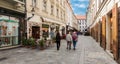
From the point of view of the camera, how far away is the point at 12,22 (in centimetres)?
1622

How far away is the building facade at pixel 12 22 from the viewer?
1467 cm

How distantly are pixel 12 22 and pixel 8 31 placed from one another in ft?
2.77

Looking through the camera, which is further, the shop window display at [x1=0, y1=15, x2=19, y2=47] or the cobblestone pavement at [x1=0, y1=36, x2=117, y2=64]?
the shop window display at [x1=0, y1=15, x2=19, y2=47]

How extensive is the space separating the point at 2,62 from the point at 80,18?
133 metres

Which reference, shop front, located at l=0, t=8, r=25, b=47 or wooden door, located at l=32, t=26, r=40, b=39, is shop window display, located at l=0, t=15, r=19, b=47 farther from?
wooden door, located at l=32, t=26, r=40, b=39

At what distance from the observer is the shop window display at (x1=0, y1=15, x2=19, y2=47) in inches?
582

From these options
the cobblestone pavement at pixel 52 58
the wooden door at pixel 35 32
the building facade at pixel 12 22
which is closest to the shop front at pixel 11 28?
the building facade at pixel 12 22

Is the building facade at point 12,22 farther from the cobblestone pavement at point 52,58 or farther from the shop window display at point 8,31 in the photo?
the cobblestone pavement at point 52,58

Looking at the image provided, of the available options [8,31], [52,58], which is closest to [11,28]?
[8,31]

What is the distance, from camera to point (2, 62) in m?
9.64

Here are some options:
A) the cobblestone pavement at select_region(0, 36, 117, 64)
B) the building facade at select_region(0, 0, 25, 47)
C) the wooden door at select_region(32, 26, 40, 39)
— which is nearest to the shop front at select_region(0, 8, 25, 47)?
the building facade at select_region(0, 0, 25, 47)

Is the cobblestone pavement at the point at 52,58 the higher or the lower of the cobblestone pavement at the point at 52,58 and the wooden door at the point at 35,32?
the lower

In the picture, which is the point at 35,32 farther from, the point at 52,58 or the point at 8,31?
the point at 52,58

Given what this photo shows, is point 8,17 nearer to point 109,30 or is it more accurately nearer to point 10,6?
point 10,6
